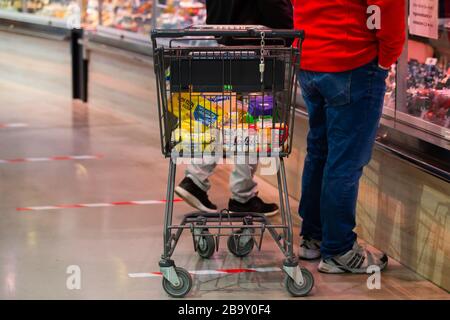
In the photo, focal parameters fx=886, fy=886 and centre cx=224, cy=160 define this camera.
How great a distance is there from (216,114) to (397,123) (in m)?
1.28

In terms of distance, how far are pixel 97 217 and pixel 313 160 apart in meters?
1.59

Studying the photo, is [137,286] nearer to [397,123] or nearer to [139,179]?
[397,123]

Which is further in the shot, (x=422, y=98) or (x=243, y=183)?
(x=243, y=183)

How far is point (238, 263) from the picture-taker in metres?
4.75

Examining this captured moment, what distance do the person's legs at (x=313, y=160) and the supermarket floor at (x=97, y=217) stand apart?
0.24 meters

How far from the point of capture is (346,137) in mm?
4320

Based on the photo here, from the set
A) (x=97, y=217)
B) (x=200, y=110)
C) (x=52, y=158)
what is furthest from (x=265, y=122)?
(x=52, y=158)

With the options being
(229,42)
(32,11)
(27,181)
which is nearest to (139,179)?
(27,181)

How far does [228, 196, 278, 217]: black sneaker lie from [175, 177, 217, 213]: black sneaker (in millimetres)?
143

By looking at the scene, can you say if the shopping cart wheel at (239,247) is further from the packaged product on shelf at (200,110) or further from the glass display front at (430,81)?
the glass display front at (430,81)

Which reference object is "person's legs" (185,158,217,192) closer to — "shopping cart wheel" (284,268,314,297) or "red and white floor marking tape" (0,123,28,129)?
"shopping cart wheel" (284,268,314,297)

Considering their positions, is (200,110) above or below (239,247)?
above

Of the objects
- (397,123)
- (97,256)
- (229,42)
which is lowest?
(97,256)

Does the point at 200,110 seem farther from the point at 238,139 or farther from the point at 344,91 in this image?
the point at 344,91
